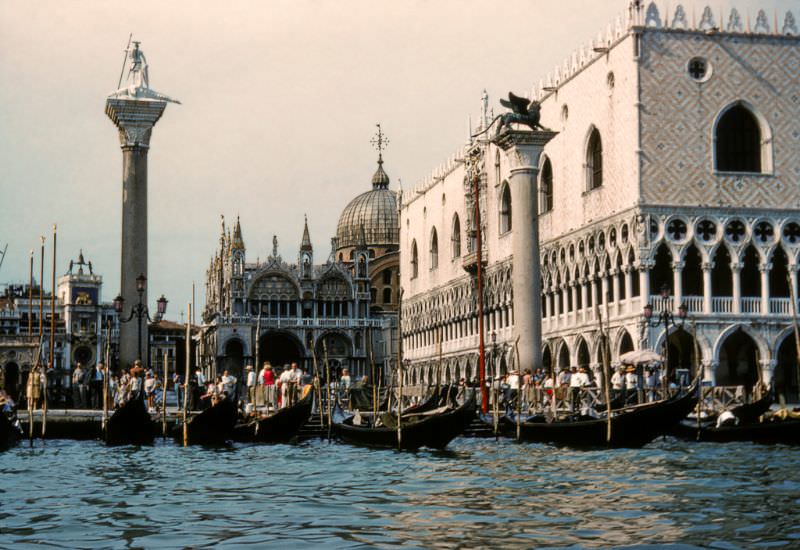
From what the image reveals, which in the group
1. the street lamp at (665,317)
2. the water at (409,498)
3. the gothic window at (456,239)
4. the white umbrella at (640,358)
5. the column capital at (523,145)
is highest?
the gothic window at (456,239)

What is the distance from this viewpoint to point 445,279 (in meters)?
42.4

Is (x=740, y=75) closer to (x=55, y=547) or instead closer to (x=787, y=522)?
(x=787, y=522)

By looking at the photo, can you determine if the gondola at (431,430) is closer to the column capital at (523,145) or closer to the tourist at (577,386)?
the tourist at (577,386)

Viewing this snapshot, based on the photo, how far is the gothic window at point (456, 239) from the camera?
4097 cm

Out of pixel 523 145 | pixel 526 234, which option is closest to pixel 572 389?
pixel 526 234

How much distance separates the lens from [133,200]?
24.5 metres

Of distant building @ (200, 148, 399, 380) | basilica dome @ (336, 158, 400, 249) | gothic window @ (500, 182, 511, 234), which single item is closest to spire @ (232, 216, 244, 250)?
distant building @ (200, 148, 399, 380)

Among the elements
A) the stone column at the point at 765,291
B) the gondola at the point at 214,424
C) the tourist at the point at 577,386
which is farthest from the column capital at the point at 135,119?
the stone column at the point at 765,291

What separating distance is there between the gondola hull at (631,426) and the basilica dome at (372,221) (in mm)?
47098

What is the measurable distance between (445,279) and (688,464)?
28.0 metres

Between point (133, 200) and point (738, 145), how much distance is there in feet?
42.7

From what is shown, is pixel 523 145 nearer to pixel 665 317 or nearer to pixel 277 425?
pixel 665 317

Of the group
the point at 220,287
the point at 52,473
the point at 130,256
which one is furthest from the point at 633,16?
the point at 220,287

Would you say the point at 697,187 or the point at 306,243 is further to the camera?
the point at 306,243
